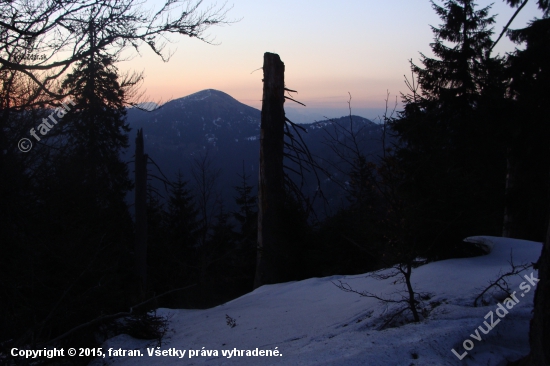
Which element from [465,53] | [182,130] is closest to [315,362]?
[465,53]

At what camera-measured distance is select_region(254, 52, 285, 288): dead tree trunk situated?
9016 mm

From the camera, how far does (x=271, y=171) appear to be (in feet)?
30.4

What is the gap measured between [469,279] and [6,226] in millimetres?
5648

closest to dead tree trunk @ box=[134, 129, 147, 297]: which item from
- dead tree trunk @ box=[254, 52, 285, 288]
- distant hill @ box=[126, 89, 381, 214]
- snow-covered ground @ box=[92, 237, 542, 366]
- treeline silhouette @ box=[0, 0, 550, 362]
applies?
treeline silhouette @ box=[0, 0, 550, 362]

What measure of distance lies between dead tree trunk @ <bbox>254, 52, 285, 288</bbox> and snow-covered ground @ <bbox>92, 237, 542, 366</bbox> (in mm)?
2471

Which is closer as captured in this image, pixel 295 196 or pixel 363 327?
pixel 363 327

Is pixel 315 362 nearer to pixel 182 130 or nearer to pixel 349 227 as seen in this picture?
pixel 349 227

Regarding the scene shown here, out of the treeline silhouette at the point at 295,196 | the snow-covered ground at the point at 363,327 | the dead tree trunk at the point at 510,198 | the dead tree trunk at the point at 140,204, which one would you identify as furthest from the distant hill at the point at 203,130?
the snow-covered ground at the point at 363,327

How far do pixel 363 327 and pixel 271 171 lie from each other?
5.46 meters

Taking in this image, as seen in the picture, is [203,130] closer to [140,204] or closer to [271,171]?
[140,204]

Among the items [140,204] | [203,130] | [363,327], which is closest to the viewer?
[363,327]

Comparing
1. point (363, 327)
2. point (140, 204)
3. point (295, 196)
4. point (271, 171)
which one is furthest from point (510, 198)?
point (140, 204)

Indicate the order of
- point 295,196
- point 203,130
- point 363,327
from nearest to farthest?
point 363,327 → point 295,196 → point 203,130

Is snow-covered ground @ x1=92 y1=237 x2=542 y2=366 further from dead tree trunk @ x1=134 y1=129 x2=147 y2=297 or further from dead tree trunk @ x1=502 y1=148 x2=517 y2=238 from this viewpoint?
dead tree trunk @ x1=502 y1=148 x2=517 y2=238
